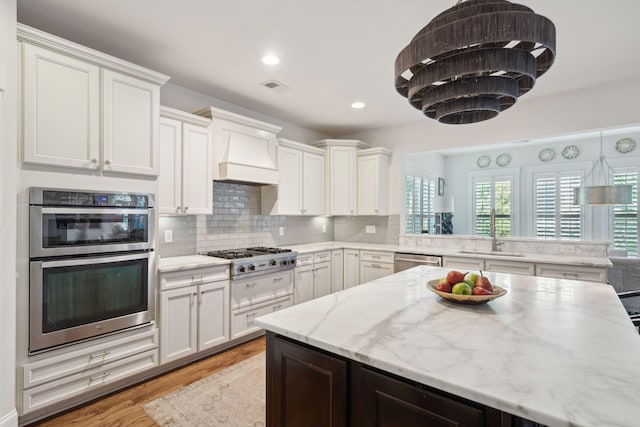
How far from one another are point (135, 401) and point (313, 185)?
322 cm

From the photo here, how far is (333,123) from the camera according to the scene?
501 centimetres

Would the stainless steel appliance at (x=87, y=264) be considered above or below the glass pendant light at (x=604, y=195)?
below

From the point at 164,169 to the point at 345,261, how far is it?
2779 mm

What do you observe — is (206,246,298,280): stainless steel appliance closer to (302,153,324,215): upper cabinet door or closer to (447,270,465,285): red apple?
(302,153,324,215): upper cabinet door

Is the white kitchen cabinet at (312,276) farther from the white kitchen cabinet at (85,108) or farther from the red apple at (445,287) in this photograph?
the red apple at (445,287)

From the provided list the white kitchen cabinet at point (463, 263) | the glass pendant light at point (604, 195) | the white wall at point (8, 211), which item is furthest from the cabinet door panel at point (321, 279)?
the glass pendant light at point (604, 195)

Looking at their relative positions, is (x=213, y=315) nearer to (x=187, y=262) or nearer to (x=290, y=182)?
(x=187, y=262)

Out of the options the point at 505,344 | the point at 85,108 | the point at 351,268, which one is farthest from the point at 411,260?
the point at 85,108

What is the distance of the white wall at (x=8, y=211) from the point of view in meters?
Result: 1.92

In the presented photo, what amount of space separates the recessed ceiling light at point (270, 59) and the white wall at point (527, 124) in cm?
240

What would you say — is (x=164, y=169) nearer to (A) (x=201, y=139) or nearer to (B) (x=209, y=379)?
(A) (x=201, y=139)

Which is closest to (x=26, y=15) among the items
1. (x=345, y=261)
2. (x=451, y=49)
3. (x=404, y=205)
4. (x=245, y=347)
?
(x=451, y=49)

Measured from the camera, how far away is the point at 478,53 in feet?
4.05

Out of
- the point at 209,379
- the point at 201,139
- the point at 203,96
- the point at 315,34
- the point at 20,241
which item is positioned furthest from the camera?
the point at 203,96
